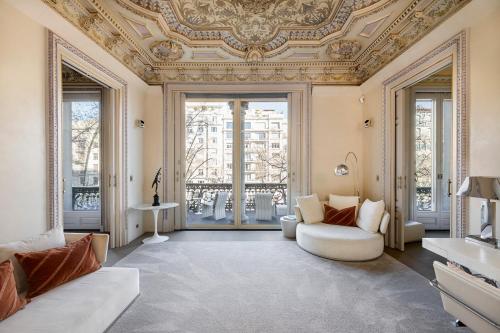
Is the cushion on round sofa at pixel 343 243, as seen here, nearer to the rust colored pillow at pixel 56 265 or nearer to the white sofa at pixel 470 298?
the white sofa at pixel 470 298

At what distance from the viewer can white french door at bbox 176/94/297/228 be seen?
514cm

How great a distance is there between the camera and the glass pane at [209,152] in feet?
17.0

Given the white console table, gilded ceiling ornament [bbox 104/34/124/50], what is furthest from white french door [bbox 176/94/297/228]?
the white console table

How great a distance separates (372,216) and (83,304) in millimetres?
3601

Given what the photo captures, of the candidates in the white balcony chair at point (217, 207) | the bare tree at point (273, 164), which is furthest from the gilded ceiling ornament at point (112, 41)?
the white balcony chair at point (217, 207)

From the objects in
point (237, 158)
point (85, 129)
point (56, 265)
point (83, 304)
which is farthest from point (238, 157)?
point (83, 304)

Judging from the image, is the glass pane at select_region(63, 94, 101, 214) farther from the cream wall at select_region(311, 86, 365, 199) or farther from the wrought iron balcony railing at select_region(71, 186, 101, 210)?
the cream wall at select_region(311, 86, 365, 199)

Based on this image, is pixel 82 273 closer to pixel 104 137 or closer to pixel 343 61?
pixel 104 137

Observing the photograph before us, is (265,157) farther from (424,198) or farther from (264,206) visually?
(424,198)

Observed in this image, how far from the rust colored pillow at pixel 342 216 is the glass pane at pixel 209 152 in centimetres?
207

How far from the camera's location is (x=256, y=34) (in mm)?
3922

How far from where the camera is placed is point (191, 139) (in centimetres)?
518

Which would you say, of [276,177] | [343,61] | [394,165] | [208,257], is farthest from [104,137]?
[394,165]

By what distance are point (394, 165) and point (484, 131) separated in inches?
66.7
